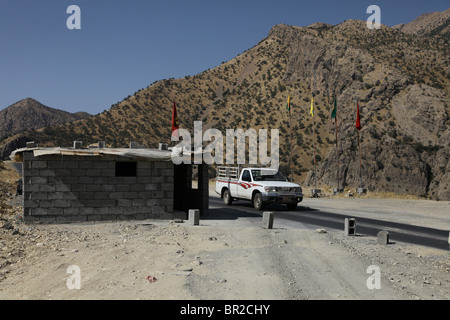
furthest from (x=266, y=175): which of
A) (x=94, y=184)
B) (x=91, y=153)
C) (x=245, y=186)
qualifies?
(x=91, y=153)

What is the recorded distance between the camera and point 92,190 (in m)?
14.8

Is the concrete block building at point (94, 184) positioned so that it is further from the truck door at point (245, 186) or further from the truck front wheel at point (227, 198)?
the truck front wheel at point (227, 198)

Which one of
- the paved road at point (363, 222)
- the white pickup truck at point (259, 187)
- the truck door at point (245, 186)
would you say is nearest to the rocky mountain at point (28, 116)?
the white pickup truck at point (259, 187)

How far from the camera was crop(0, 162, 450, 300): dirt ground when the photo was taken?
7312 mm

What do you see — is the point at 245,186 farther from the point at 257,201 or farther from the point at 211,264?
the point at 211,264

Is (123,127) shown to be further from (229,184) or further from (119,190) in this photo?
(119,190)

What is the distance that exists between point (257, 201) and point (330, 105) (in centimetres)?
4832

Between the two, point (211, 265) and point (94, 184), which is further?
point (94, 184)

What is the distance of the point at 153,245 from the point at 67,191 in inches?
213

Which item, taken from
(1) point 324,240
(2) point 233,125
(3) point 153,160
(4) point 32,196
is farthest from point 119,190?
(2) point 233,125

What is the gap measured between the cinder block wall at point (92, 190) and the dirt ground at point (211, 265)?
1354 millimetres

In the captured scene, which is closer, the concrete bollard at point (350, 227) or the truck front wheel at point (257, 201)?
the concrete bollard at point (350, 227)

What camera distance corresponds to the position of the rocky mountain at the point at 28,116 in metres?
126

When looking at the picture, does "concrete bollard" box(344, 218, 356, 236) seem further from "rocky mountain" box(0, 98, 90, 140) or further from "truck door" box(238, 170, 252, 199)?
"rocky mountain" box(0, 98, 90, 140)
